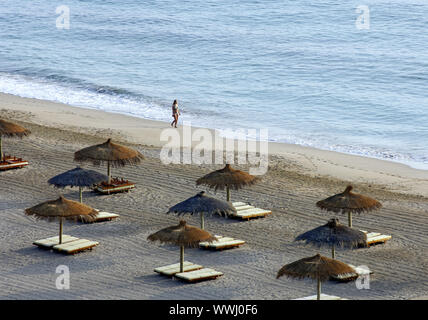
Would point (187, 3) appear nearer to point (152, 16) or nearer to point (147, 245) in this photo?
point (152, 16)

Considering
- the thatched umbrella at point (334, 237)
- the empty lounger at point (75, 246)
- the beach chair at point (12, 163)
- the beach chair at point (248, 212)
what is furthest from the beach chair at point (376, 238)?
the beach chair at point (12, 163)

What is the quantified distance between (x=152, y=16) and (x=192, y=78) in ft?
65.2

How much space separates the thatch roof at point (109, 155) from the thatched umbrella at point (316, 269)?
830 centimetres

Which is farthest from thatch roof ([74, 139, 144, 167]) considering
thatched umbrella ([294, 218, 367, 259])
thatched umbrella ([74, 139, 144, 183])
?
thatched umbrella ([294, 218, 367, 259])

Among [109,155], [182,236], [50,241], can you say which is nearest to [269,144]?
[109,155]

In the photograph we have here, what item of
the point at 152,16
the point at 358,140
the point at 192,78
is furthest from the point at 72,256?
the point at 152,16

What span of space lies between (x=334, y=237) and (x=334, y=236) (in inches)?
1.0

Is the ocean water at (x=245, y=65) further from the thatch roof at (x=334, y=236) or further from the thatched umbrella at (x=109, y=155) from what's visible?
the thatch roof at (x=334, y=236)

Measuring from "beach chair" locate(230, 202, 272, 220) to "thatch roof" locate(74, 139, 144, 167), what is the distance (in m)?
3.21

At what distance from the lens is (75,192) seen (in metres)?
24.1

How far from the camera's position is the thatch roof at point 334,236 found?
17.9m

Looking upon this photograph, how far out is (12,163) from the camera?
1015 inches

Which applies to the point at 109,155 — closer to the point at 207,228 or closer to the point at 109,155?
the point at 109,155
